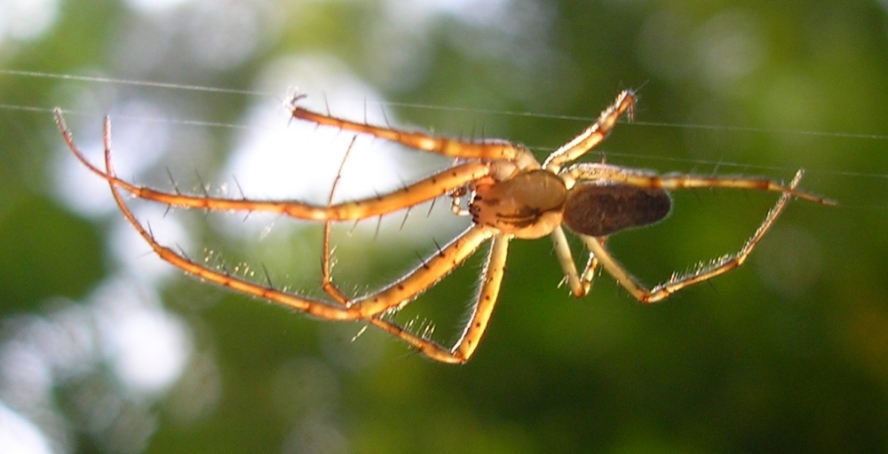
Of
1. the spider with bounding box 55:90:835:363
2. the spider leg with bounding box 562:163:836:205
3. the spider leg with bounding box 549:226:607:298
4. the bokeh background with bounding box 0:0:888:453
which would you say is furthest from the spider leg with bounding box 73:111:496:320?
the bokeh background with bounding box 0:0:888:453

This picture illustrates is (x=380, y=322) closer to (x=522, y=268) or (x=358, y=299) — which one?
(x=358, y=299)

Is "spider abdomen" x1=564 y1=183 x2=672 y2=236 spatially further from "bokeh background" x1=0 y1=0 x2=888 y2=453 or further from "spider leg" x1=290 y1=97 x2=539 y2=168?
"bokeh background" x1=0 y1=0 x2=888 y2=453

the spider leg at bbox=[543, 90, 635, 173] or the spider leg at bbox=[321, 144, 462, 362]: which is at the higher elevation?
the spider leg at bbox=[543, 90, 635, 173]

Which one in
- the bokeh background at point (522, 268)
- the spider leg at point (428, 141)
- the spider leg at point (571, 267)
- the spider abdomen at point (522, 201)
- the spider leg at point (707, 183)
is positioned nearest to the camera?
the spider leg at point (428, 141)

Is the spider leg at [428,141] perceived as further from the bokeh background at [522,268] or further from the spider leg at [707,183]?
the bokeh background at [522,268]

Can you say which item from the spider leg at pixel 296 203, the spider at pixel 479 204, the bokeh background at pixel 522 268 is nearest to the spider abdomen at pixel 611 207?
the spider at pixel 479 204

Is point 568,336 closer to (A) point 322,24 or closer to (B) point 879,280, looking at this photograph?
(B) point 879,280

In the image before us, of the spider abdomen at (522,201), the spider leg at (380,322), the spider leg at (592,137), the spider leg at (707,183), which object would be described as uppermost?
the spider leg at (592,137)
